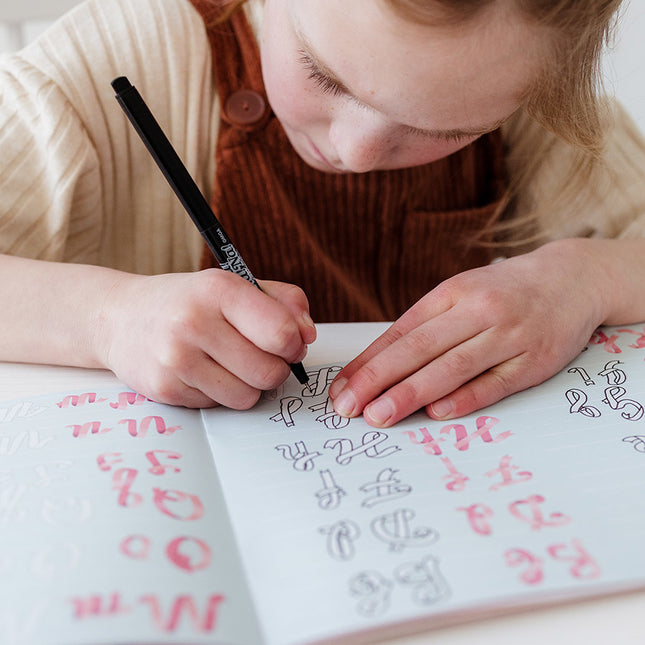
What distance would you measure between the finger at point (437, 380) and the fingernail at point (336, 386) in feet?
0.07

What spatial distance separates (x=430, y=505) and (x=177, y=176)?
213 millimetres

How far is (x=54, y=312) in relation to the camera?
1.39 feet

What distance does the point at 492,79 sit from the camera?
0.37 m

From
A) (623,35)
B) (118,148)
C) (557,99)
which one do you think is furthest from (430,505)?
(623,35)

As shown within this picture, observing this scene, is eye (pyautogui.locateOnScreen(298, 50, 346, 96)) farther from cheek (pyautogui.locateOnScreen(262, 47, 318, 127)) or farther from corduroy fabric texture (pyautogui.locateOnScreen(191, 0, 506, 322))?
corduroy fabric texture (pyautogui.locateOnScreen(191, 0, 506, 322))

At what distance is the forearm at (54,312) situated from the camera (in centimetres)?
40

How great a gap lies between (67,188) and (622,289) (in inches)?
14.8

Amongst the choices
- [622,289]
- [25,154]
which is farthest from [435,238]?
[25,154]

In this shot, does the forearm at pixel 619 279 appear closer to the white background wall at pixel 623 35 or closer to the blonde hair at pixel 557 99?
the blonde hair at pixel 557 99

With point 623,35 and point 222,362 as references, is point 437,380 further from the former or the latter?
point 623,35

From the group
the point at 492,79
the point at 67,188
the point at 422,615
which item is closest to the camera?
the point at 422,615

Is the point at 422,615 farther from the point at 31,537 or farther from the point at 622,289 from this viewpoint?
the point at 622,289

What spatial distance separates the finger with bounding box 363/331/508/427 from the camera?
1.16 ft

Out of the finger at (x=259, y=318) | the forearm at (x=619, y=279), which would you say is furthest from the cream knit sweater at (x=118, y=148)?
the finger at (x=259, y=318)
